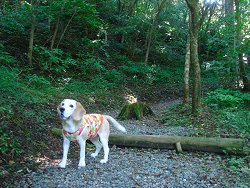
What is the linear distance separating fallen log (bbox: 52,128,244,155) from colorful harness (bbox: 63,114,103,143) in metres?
1.38

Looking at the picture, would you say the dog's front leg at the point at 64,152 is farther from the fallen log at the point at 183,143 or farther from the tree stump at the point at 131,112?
the tree stump at the point at 131,112

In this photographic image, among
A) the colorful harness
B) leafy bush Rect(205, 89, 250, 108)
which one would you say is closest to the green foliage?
the colorful harness

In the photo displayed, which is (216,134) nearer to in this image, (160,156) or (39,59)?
(160,156)

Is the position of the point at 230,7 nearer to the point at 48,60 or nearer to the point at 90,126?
the point at 48,60

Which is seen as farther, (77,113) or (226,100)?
(226,100)

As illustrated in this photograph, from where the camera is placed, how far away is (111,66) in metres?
17.5

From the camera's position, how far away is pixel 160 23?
21.8 meters

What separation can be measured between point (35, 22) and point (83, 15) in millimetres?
2632

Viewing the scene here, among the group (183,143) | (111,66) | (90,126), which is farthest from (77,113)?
(111,66)

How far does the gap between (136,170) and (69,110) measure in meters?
1.78

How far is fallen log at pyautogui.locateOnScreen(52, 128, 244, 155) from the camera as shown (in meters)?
5.92

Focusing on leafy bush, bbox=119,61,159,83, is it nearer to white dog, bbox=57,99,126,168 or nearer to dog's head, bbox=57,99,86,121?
white dog, bbox=57,99,126,168

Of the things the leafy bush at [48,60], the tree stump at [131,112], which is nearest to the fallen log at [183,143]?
the tree stump at [131,112]

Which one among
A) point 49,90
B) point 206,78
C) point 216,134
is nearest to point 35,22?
point 49,90
